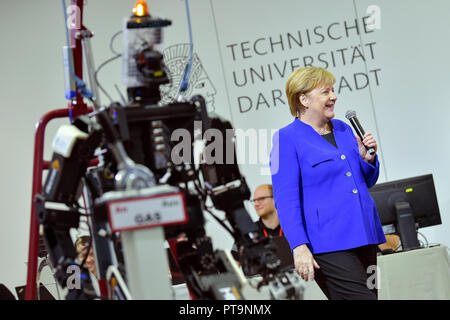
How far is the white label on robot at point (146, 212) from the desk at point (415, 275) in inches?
88.9

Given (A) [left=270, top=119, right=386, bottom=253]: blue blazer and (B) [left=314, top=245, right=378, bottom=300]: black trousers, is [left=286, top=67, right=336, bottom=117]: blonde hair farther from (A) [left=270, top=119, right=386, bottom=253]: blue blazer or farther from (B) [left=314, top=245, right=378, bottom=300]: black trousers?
(B) [left=314, top=245, right=378, bottom=300]: black trousers

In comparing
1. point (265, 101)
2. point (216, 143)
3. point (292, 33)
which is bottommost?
point (216, 143)

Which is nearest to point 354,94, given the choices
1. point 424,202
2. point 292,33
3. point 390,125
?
point 390,125

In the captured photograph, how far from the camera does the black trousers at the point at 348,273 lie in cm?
246

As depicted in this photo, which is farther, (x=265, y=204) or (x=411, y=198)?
(x=265, y=204)

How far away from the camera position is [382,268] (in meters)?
3.75

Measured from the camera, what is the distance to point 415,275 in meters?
3.82

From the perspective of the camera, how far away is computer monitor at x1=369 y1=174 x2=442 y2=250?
13.4 ft

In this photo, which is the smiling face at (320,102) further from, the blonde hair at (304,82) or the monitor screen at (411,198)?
the monitor screen at (411,198)

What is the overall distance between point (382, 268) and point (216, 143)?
187 centimetres

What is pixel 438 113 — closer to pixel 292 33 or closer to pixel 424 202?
pixel 292 33

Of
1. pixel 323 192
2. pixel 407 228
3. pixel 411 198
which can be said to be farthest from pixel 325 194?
pixel 411 198

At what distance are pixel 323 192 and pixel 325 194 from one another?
0.01m

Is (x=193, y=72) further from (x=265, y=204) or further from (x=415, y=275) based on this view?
(x=415, y=275)
